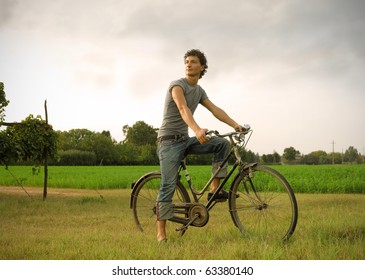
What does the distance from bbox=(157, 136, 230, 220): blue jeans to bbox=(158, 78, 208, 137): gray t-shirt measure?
4.3 inches

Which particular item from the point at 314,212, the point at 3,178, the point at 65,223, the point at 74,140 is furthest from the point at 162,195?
the point at 74,140

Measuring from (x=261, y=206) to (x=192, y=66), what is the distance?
164cm

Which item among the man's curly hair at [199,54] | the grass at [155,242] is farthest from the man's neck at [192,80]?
the grass at [155,242]

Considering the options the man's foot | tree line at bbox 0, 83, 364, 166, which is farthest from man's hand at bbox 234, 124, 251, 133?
the man's foot

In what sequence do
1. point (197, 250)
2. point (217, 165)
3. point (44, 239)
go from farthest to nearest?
point (44, 239)
point (217, 165)
point (197, 250)

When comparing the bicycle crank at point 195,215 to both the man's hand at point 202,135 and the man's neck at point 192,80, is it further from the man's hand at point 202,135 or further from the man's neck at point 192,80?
the man's neck at point 192,80

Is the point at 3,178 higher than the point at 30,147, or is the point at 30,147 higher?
the point at 30,147

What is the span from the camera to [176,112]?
4383 millimetres

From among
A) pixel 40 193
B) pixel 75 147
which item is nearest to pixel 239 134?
pixel 40 193

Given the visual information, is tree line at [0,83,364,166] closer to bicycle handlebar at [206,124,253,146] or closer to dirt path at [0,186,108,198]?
bicycle handlebar at [206,124,253,146]

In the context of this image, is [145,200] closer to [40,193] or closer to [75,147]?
[40,193]

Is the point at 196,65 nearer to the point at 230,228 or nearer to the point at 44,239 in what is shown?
the point at 230,228

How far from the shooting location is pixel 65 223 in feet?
20.4

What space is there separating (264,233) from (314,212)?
3.10 metres
